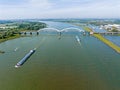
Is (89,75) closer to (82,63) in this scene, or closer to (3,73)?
(82,63)

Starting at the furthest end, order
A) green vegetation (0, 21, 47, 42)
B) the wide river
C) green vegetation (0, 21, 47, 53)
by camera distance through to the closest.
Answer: green vegetation (0, 21, 47, 42) < green vegetation (0, 21, 47, 53) < the wide river

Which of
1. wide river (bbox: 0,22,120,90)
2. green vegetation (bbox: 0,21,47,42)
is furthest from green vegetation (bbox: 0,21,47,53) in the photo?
wide river (bbox: 0,22,120,90)

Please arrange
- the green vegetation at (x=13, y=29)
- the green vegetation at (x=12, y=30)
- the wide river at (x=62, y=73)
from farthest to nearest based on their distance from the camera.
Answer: the green vegetation at (x=12, y=30)
the green vegetation at (x=13, y=29)
the wide river at (x=62, y=73)

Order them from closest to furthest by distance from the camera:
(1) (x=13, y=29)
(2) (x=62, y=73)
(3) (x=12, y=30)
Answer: (2) (x=62, y=73), (3) (x=12, y=30), (1) (x=13, y=29)

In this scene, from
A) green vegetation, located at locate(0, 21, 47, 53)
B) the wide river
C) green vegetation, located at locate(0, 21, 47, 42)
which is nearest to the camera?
the wide river

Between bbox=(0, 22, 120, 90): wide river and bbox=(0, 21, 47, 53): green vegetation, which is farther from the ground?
bbox=(0, 22, 120, 90): wide river

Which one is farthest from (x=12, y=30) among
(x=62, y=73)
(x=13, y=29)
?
(x=62, y=73)

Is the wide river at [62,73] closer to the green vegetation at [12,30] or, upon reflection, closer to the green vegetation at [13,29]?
the green vegetation at [13,29]

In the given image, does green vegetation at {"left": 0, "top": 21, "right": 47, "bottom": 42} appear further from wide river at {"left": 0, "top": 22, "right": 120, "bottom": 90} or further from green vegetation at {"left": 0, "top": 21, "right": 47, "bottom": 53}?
wide river at {"left": 0, "top": 22, "right": 120, "bottom": 90}

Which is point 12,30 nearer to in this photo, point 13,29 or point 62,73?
point 13,29

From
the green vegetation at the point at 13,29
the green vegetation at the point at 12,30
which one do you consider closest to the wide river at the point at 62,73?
the green vegetation at the point at 13,29

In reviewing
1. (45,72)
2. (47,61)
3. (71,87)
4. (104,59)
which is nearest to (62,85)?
(71,87)

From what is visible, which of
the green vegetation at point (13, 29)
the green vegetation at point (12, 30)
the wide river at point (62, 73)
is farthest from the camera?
the green vegetation at point (12, 30)
